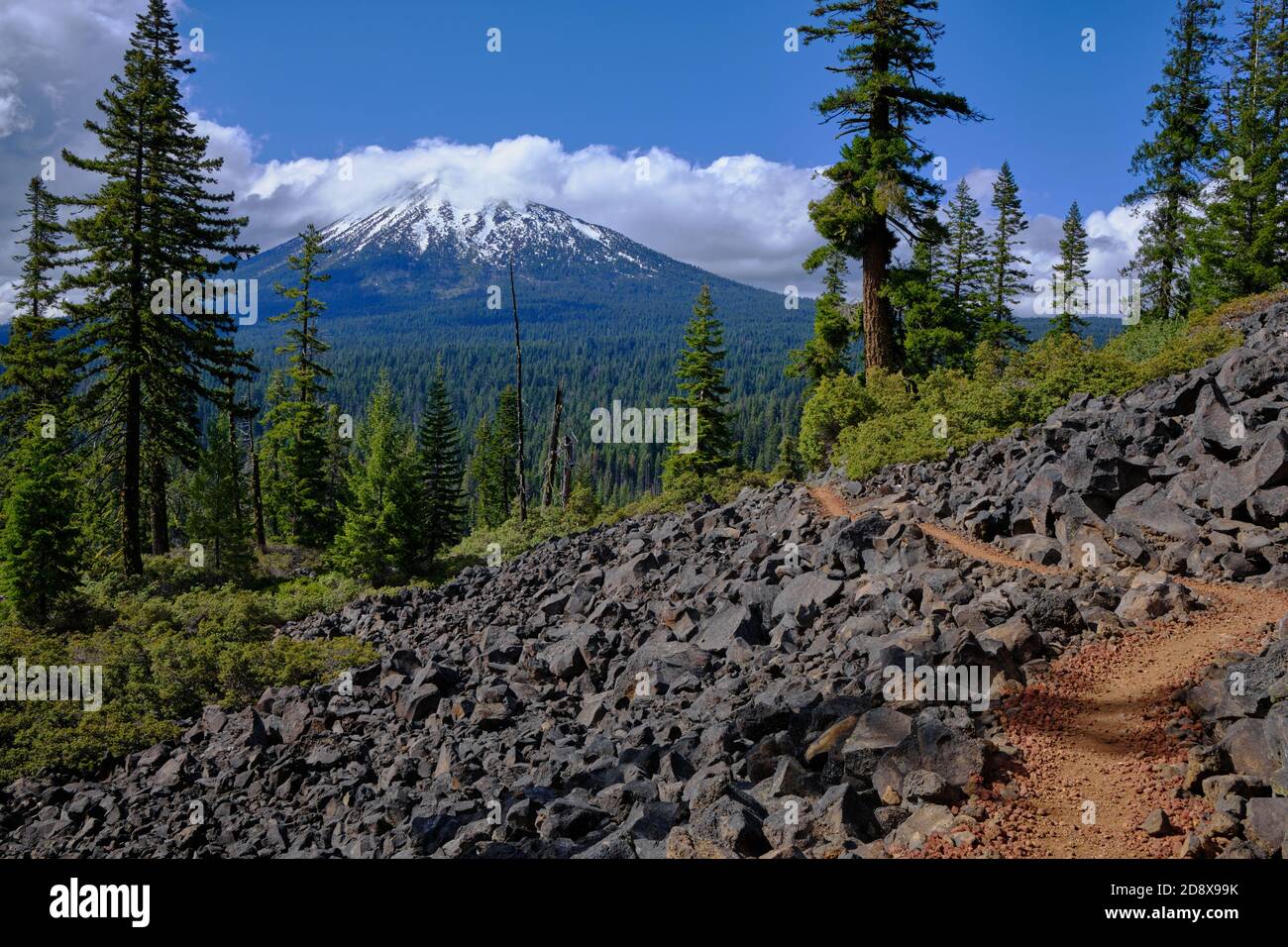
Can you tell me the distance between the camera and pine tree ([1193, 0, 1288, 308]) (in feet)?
99.2

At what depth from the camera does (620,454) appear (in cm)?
15300

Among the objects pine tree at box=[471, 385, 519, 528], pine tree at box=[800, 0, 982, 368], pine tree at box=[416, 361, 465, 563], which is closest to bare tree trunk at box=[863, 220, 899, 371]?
pine tree at box=[800, 0, 982, 368]

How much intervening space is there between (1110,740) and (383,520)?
1049 inches

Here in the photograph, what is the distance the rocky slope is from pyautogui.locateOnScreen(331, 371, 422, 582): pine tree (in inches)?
555

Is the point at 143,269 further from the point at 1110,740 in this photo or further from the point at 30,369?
the point at 1110,740

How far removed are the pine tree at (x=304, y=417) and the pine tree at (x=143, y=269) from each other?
345 inches

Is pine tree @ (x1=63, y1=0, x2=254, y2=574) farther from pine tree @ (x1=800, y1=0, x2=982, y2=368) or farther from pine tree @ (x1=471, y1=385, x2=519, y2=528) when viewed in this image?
pine tree @ (x1=471, y1=385, x2=519, y2=528)

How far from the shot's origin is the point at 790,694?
8.25 metres

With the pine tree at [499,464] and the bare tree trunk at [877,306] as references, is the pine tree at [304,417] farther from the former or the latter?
the bare tree trunk at [877,306]

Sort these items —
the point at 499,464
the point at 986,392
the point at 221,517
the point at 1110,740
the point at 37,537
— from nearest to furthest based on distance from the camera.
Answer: the point at 1110,740
the point at 986,392
the point at 37,537
the point at 221,517
the point at 499,464

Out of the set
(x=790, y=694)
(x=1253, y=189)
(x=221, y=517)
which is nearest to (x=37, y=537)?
(x=221, y=517)

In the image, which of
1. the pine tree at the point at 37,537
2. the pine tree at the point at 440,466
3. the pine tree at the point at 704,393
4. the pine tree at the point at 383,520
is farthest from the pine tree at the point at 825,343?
the pine tree at the point at 440,466
